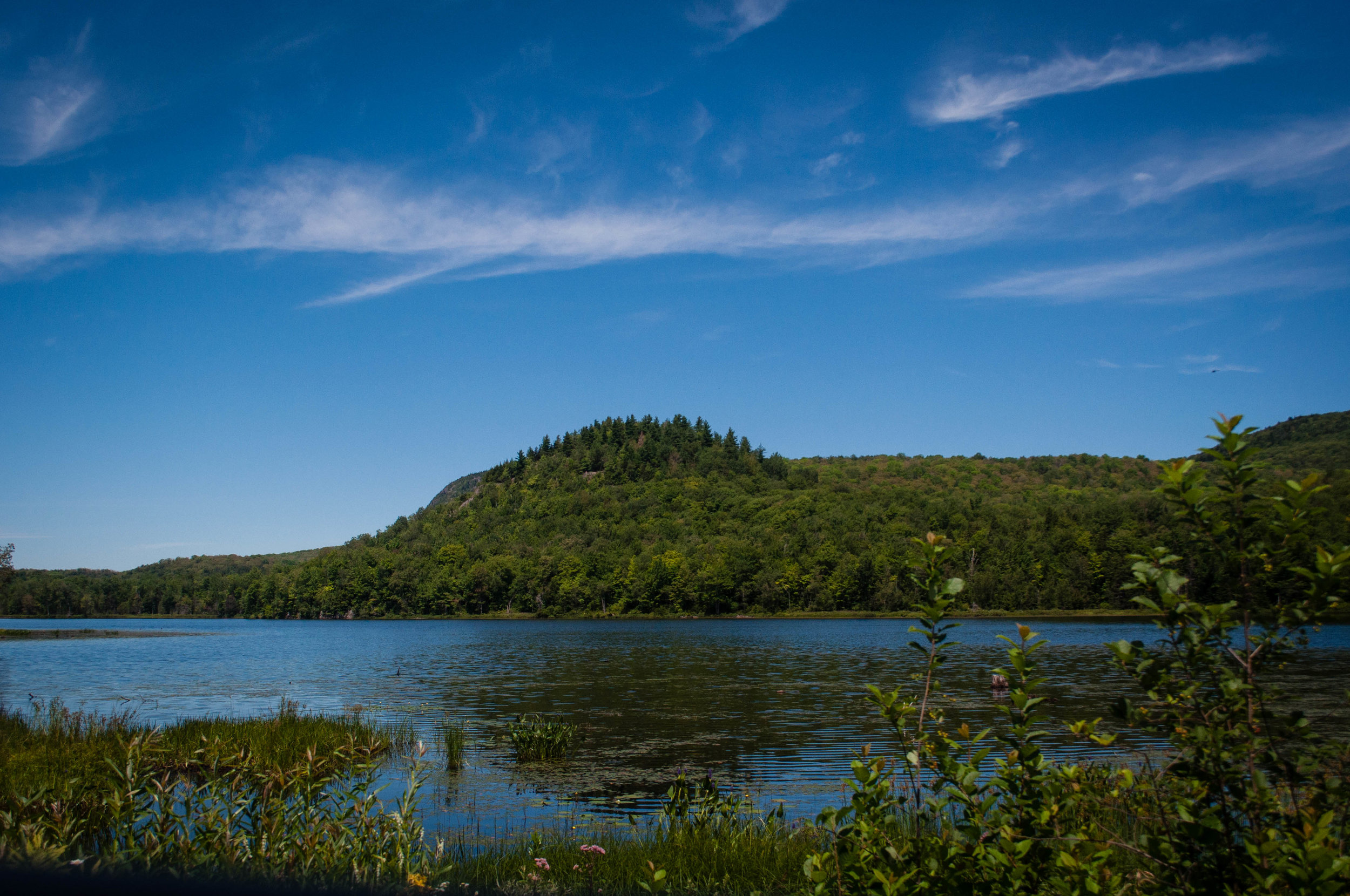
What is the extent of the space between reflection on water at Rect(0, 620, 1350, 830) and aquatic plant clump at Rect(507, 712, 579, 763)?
0.49 m

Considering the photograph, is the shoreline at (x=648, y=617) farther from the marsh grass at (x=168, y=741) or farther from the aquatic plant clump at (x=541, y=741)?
the marsh grass at (x=168, y=741)

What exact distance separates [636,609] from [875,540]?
Result: 49.9 meters

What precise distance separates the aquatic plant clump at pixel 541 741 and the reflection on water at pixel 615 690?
49 centimetres

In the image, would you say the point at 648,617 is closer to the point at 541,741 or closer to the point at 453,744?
the point at 541,741

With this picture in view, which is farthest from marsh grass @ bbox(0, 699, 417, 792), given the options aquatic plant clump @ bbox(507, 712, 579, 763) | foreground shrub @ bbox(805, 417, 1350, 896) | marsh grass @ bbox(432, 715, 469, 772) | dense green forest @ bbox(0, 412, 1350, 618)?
dense green forest @ bbox(0, 412, 1350, 618)

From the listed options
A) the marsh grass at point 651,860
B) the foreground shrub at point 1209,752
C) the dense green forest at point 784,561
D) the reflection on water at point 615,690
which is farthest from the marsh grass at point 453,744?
the dense green forest at point 784,561

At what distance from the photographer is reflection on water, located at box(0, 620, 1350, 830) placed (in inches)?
748

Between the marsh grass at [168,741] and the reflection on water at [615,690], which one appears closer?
the marsh grass at [168,741]

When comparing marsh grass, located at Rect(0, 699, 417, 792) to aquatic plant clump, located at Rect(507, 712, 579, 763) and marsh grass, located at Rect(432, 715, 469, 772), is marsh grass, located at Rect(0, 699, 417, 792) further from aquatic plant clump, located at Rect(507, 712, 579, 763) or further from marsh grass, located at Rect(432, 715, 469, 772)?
aquatic plant clump, located at Rect(507, 712, 579, 763)

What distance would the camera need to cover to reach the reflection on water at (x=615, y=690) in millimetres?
19000

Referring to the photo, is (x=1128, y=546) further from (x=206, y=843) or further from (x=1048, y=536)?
(x=206, y=843)

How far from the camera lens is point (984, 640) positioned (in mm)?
78875

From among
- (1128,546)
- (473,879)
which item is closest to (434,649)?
(473,879)

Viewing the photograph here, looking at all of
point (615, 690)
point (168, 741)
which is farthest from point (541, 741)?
point (615, 690)
